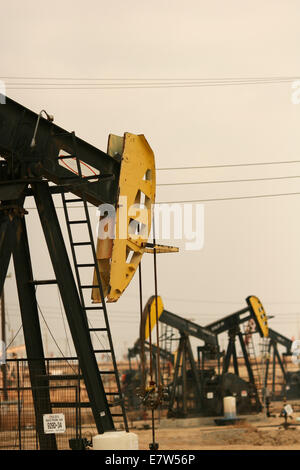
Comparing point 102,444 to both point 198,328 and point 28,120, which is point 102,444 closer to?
point 28,120

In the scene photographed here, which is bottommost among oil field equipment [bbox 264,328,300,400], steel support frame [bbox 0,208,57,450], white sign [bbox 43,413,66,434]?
oil field equipment [bbox 264,328,300,400]

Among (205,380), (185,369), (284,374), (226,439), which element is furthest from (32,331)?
(284,374)

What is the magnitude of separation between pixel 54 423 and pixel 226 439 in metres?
8.30

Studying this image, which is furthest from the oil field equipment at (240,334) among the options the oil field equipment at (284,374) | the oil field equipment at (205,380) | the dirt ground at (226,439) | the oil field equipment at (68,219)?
the oil field equipment at (68,219)

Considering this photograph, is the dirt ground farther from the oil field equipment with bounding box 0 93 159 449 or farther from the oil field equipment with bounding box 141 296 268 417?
the oil field equipment with bounding box 0 93 159 449

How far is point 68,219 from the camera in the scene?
639 centimetres

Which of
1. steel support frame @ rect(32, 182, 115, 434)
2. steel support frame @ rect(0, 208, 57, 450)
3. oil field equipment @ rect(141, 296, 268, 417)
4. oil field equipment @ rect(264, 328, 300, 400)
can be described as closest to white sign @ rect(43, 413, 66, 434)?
steel support frame @ rect(0, 208, 57, 450)

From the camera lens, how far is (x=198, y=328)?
63.4 feet

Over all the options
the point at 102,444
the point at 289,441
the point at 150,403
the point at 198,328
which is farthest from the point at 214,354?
the point at 102,444

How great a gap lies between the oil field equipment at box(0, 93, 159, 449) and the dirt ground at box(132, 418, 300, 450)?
6215 mm

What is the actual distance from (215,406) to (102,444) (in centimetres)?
1396

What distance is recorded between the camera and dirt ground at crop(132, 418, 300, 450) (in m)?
12.5

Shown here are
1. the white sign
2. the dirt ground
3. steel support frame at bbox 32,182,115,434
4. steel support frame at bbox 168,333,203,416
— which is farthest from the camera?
steel support frame at bbox 168,333,203,416
